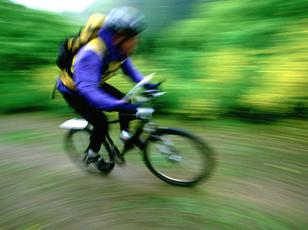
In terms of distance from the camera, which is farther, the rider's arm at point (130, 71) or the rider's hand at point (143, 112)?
the rider's arm at point (130, 71)

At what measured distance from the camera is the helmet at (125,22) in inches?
155

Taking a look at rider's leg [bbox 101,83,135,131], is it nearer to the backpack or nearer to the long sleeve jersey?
the long sleeve jersey

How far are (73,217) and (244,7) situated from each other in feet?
18.5

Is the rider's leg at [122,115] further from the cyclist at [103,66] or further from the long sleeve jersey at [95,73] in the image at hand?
the long sleeve jersey at [95,73]

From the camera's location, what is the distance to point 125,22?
12.9 ft

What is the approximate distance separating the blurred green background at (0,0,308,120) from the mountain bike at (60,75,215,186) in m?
2.43

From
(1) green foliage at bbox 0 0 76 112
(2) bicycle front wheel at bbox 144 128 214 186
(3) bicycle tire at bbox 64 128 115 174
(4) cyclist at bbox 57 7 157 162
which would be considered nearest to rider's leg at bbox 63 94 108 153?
→ (4) cyclist at bbox 57 7 157 162

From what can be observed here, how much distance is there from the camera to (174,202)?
4047mm

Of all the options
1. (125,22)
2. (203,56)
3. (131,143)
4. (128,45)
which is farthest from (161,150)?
(203,56)

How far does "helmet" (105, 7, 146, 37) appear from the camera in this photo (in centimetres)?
394

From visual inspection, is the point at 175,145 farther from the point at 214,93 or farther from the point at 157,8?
the point at 157,8

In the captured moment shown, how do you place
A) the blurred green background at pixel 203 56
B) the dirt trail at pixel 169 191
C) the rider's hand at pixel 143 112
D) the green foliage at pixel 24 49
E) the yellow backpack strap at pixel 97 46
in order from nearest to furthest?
1. the dirt trail at pixel 169 191
2. the rider's hand at pixel 143 112
3. the yellow backpack strap at pixel 97 46
4. the blurred green background at pixel 203 56
5. the green foliage at pixel 24 49

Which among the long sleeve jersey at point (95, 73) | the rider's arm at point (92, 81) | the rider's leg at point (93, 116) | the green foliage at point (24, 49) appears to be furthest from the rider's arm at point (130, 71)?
the green foliage at point (24, 49)

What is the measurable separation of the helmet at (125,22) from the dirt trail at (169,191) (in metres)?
1.65
